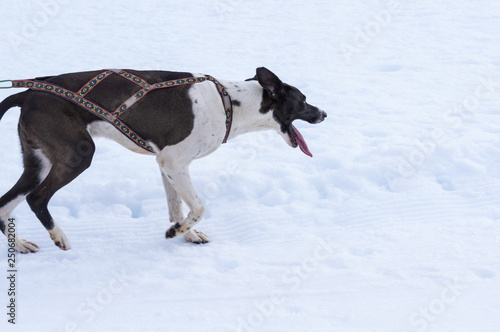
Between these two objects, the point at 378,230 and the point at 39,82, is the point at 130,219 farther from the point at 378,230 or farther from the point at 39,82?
the point at 378,230

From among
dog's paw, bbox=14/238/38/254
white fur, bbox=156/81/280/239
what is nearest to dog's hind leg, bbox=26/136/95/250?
dog's paw, bbox=14/238/38/254

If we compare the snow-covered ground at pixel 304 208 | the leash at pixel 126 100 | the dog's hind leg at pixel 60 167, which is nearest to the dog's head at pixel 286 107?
the leash at pixel 126 100

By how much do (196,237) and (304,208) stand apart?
1.02m

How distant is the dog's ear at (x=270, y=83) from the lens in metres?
4.18

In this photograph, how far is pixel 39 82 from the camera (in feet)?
13.2

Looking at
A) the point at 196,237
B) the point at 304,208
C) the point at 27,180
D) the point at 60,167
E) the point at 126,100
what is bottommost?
the point at 304,208

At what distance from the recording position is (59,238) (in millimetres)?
4141

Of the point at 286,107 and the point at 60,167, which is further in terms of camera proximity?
the point at 286,107

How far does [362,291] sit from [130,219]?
2025mm

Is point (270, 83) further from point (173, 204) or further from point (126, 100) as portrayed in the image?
point (173, 204)

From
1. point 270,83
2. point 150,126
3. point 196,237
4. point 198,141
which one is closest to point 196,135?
point 198,141

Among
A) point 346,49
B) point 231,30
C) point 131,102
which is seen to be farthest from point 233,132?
point 231,30

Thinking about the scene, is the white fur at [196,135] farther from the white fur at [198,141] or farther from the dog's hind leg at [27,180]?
the dog's hind leg at [27,180]

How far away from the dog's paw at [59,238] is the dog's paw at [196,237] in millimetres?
845
